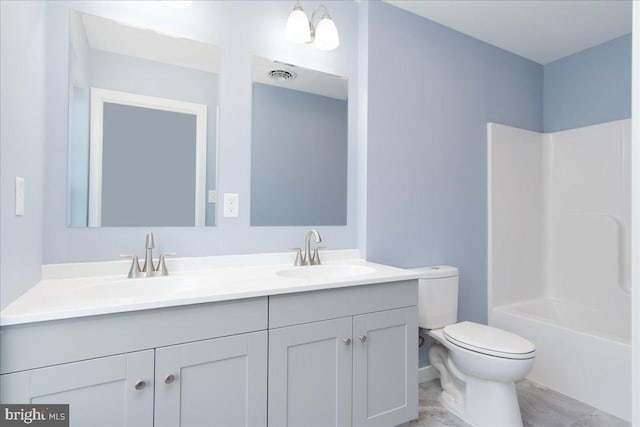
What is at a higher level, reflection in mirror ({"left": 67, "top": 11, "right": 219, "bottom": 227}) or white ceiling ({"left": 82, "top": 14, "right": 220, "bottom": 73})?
white ceiling ({"left": 82, "top": 14, "right": 220, "bottom": 73})

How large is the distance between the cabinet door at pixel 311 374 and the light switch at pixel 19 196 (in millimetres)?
899

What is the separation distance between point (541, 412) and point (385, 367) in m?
1.12

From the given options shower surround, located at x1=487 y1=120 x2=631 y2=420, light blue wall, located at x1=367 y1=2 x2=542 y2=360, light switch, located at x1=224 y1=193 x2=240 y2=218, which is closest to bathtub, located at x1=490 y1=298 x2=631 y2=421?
shower surround, located at x1=487 y1=120 x2=631 y2=420

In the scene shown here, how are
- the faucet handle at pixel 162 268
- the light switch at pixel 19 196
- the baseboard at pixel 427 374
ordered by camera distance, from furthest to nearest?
the baseboard at pixel 427 374
the faucet handle at pixel 162 268
the light switch at pixel 19 196

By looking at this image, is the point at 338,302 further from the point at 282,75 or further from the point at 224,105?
the point at 282,75

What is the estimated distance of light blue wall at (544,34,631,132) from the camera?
2.51m

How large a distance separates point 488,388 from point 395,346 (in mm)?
Result: 597

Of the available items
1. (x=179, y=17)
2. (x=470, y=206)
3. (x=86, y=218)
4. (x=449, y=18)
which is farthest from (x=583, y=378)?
(x=179, y=17)

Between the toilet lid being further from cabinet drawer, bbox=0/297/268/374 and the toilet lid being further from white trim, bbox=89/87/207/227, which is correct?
white trim, bbox=89/87/207/227

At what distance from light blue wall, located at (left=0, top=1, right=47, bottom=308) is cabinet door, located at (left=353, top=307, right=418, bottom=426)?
1202 mm

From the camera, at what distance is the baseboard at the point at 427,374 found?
225 cm

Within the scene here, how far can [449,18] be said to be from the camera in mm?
2281

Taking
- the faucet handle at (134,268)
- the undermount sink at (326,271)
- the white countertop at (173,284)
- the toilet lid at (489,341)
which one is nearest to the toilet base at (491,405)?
the toilet lid at (489,341)

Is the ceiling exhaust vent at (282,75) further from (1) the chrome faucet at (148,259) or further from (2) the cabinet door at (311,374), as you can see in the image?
(2) the cabinet door at (311,374)
